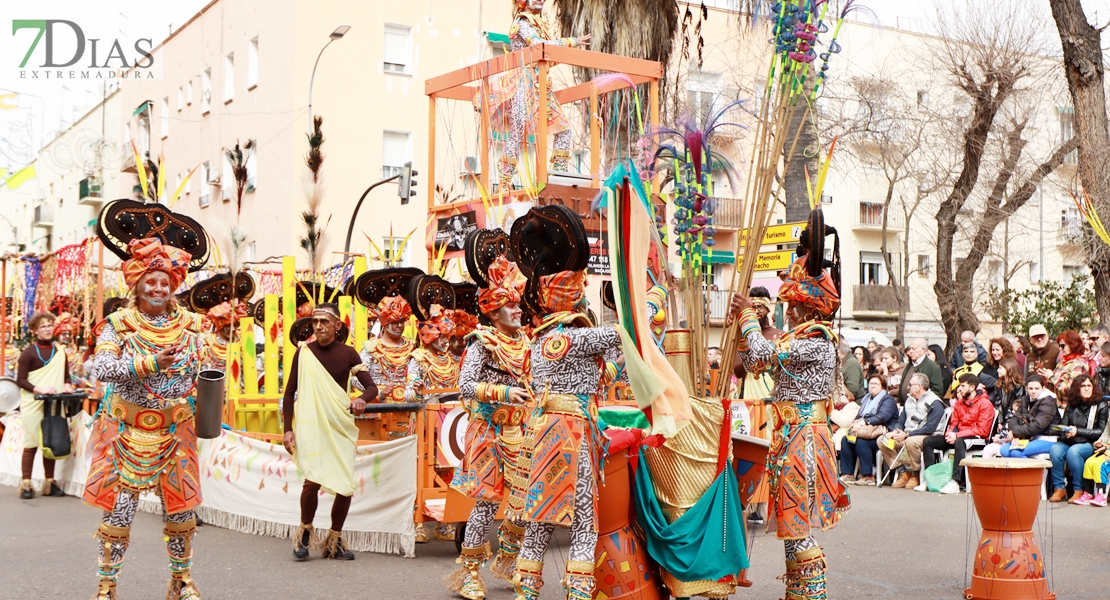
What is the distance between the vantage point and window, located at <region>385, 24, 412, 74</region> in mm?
26266

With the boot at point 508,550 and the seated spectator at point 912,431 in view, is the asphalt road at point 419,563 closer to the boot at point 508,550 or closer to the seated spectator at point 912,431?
the boot at point 508,550

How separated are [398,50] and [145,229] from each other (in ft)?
69.1

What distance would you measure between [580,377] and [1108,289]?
11.7 m

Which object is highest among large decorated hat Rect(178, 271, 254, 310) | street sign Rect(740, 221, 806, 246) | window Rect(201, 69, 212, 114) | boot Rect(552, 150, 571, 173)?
window Rect(201, 69, 212, 114)

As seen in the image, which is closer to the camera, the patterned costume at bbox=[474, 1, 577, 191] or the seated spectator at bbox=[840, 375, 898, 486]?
the patterned costume at bbox=[474, 1, 577, 191]

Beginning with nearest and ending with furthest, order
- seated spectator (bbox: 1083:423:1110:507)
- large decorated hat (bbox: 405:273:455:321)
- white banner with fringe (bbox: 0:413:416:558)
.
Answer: white banner with fringe (bbox: 0:413:416:558) < large decorated hat (bbox: 405:273:455:321) < seated spectator (bbox: 1083:423:1110:507)

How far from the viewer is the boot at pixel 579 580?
507cm

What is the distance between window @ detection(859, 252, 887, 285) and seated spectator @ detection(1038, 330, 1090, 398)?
24.5 m

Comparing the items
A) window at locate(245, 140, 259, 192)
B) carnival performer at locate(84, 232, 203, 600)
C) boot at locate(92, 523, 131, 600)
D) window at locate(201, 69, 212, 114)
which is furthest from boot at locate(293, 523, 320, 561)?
window at locate(201, 69, 212, 114)

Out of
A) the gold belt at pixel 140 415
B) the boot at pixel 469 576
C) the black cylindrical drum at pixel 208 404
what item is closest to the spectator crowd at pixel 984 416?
the boot at pixel 469 576

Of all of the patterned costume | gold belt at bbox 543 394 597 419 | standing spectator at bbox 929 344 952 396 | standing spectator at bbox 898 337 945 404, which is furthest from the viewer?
standing spectator at bbox 929 344 952 396

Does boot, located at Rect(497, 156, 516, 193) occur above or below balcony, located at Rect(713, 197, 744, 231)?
above

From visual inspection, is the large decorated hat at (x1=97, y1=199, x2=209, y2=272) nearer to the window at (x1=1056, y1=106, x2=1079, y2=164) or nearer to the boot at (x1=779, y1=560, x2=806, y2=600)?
the boot at (x1=779, y1=560, x2=806, y2=600)

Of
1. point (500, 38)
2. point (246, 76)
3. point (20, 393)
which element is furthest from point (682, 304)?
point (246, 76)
